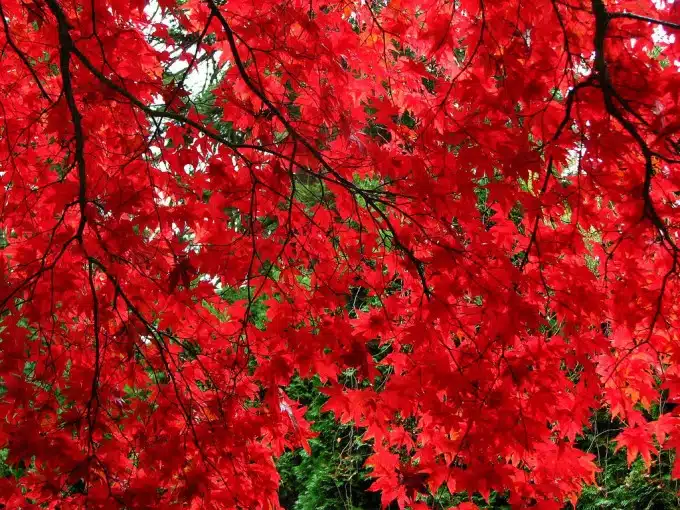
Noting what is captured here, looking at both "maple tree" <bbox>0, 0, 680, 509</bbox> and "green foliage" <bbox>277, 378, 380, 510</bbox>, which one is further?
"green foliage" <bbox>277, 378, 380, 510</bbox>

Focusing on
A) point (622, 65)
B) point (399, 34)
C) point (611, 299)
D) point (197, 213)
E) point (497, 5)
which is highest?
point (399, 34)

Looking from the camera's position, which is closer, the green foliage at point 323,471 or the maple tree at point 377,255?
the maple tree at point 377,255

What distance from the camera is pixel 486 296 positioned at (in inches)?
85.4

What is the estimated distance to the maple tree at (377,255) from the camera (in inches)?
84.0

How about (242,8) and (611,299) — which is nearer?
(611,299)

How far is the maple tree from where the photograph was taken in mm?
2133

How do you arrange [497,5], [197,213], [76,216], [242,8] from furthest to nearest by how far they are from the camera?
[76,216]
[242,8]
[197,213]
[497,5]

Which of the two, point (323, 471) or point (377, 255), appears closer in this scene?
point (377, 255)

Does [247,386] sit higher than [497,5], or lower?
lower

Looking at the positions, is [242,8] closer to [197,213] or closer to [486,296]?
[197,213]

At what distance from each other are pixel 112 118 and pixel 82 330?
2.84 feet

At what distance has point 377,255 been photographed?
240 centimetres

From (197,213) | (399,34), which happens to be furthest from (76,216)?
(399,34)

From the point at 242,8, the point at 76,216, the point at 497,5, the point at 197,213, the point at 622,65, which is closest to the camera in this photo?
the point at 622,65
